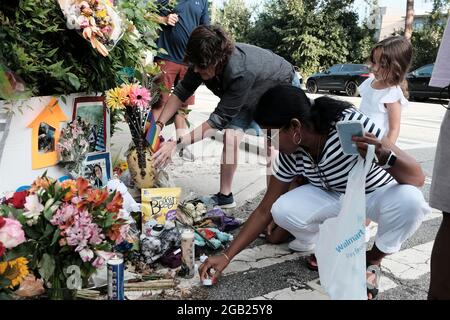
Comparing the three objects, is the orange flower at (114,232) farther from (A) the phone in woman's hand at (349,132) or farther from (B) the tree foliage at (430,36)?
(B) the tree foliage at (430,36)

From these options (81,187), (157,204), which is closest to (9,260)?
(81,187)

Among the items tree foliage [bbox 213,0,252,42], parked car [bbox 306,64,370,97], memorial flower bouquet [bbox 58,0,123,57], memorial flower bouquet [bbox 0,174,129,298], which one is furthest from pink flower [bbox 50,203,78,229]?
tree foliage [bbox 213,0,252,42]

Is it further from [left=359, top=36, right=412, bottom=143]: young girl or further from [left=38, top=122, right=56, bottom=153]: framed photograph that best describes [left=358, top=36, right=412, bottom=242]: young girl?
[left=38, top=122, right=56, bottom=153]: framed photograph

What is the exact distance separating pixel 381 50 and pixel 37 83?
238 centimetres

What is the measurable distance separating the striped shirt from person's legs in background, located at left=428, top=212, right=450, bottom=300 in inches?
27.8

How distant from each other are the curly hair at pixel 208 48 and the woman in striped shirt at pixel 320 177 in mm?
847

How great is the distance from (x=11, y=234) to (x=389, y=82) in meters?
2.75

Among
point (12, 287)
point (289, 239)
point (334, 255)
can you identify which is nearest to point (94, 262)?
point (12, 287)

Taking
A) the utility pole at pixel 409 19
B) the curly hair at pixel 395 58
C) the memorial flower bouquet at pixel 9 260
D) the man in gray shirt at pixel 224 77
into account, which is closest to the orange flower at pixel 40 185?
the memorial flower bouquet at pixel 9 260

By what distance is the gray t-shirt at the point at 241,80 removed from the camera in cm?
314

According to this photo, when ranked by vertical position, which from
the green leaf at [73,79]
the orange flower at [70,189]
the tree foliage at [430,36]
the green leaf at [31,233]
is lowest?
the green leaf at [31,233]


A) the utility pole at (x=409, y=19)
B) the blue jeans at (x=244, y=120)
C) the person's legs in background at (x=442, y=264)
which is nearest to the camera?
the person's legs in background at (x=442, y=264)

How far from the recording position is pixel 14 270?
5.63ft

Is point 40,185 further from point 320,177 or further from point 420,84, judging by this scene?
point 420,84
